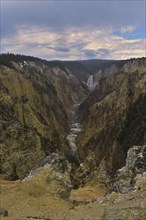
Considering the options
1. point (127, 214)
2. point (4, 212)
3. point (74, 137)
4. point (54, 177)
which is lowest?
point (74, 137)

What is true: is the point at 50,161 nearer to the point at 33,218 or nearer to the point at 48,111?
the point at 33,218

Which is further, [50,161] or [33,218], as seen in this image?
[50,161]

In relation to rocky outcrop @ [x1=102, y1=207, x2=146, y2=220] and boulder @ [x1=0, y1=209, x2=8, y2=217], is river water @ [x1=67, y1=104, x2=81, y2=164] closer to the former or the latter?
boulder @ [x1=0, y1=209, x2=8, y2=217]

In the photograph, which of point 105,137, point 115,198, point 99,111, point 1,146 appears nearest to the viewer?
point 115,198

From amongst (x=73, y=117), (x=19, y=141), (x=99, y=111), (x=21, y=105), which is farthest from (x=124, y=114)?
(x=19, y=141)

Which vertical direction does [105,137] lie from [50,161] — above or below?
below

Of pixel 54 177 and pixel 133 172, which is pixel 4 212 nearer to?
pixel 54 177

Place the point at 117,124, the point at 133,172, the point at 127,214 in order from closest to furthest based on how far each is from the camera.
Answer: the point at 127,214
the point at 133,172
the point at 117,124

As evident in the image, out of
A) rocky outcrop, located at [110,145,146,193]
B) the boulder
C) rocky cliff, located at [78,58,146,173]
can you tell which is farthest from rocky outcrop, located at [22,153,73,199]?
rocky cliff, located at [78,58,146,173]

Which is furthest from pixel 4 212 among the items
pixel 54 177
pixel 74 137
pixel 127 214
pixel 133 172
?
pixel 74 137
